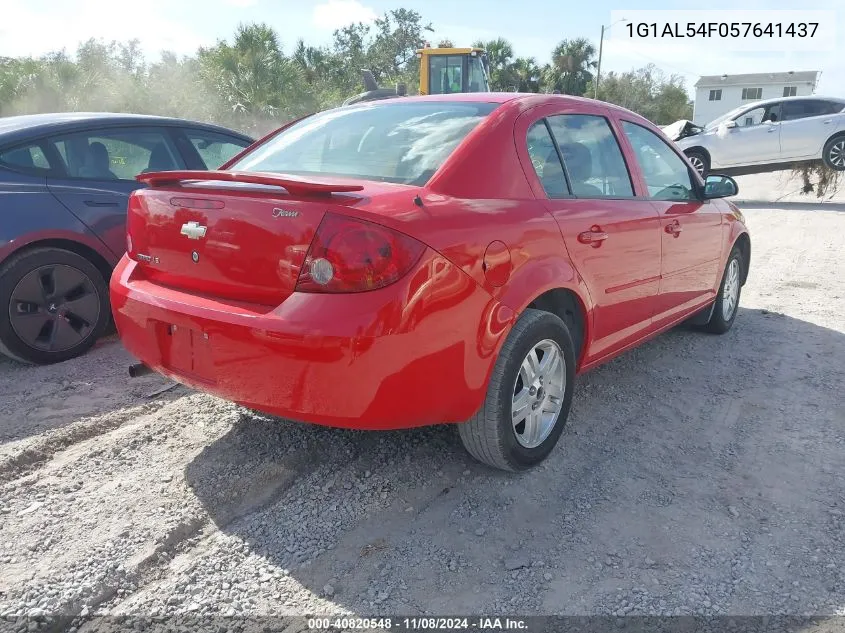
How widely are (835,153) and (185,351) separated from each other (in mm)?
14604

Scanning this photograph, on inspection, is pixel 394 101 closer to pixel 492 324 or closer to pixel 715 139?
pixel 492 324

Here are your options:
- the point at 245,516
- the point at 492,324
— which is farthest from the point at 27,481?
the point at 492,324

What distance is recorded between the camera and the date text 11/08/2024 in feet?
6.72

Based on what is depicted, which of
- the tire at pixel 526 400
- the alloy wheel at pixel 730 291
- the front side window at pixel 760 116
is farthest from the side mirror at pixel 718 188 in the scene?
the front side window at pixel 760 116

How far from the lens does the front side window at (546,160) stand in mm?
2994

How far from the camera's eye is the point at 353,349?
7.31 ft

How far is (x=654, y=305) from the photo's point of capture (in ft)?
12.6

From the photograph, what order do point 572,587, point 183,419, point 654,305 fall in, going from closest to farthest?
point 572,587, point 183,419, point 654,305

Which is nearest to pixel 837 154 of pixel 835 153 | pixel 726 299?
pixel 835 153

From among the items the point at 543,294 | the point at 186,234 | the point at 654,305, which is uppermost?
the point at 186,234

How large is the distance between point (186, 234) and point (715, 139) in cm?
1359

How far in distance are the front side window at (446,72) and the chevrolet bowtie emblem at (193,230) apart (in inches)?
570

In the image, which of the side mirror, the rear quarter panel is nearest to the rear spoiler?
the rear quarter panel

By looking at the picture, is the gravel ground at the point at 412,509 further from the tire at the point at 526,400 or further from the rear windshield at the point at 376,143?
the rear windshield at the point at 376,143
